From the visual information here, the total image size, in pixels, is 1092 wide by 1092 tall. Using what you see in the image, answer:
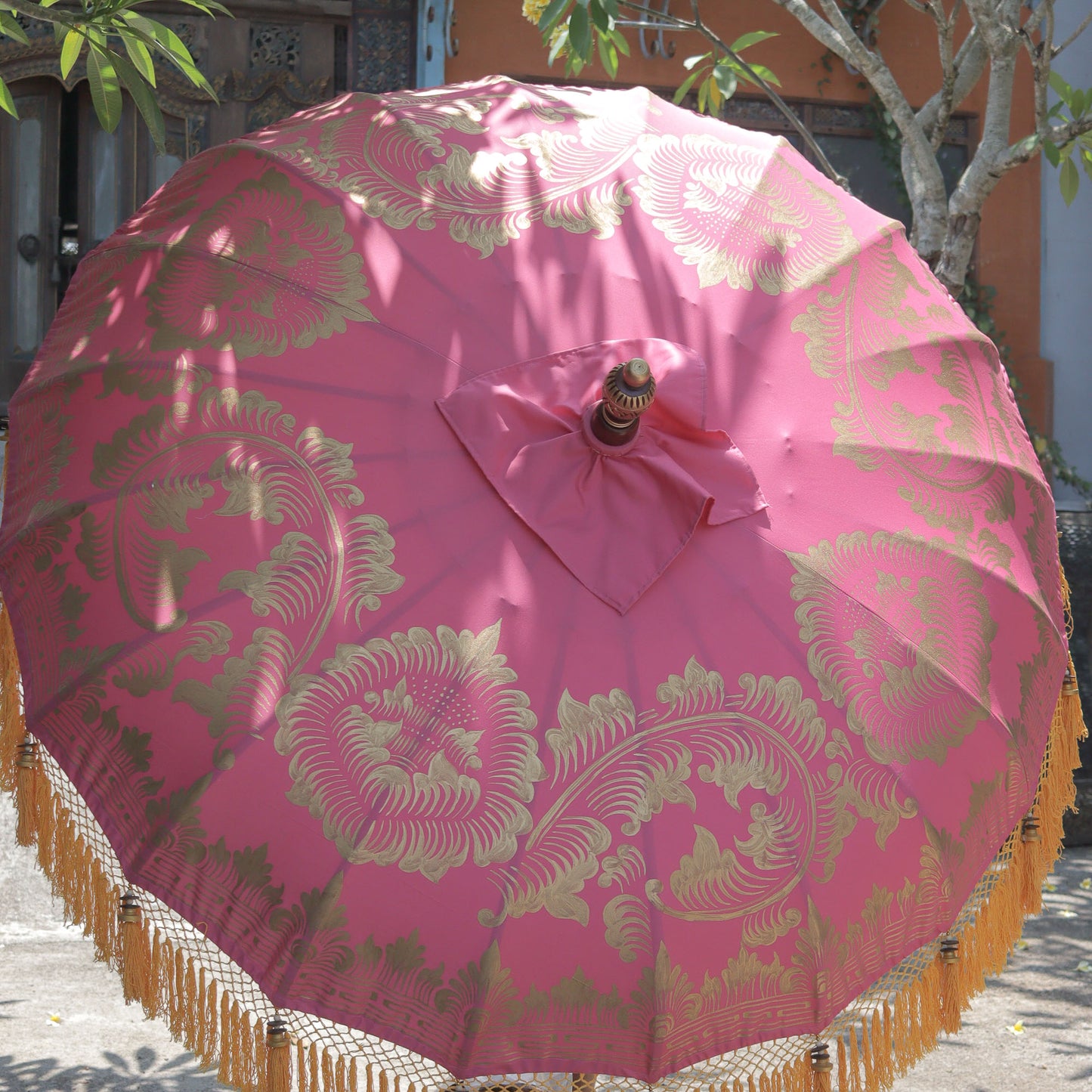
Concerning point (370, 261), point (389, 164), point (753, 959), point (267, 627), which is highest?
point (389, 164)

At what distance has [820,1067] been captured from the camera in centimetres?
174

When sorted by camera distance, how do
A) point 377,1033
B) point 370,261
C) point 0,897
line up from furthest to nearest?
point 0,897 → point 370,261 → point 377,1033

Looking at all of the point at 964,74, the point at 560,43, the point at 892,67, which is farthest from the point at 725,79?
the point at 892,67

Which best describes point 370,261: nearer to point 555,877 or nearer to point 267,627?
point 267,627

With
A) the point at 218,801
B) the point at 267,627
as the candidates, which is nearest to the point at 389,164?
the point at 267,627

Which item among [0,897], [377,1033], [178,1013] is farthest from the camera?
[0,897]

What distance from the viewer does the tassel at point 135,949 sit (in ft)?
5.62

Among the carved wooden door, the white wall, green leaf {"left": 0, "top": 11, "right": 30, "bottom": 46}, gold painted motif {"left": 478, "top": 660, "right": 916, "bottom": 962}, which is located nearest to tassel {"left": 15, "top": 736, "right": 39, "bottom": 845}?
gold painted motif {"left": 478, "top": 660, "right": 916, "bottom": 962}

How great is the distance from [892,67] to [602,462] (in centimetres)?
671

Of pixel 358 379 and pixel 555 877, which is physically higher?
pixel 358 379

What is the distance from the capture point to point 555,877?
157 centimetres

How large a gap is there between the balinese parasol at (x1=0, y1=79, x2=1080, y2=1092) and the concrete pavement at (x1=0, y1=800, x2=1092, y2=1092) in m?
1.81

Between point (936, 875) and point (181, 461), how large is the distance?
4.04 ft

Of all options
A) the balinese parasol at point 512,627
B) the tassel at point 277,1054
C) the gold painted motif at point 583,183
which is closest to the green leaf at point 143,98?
the balinese parasol at point 512,627
